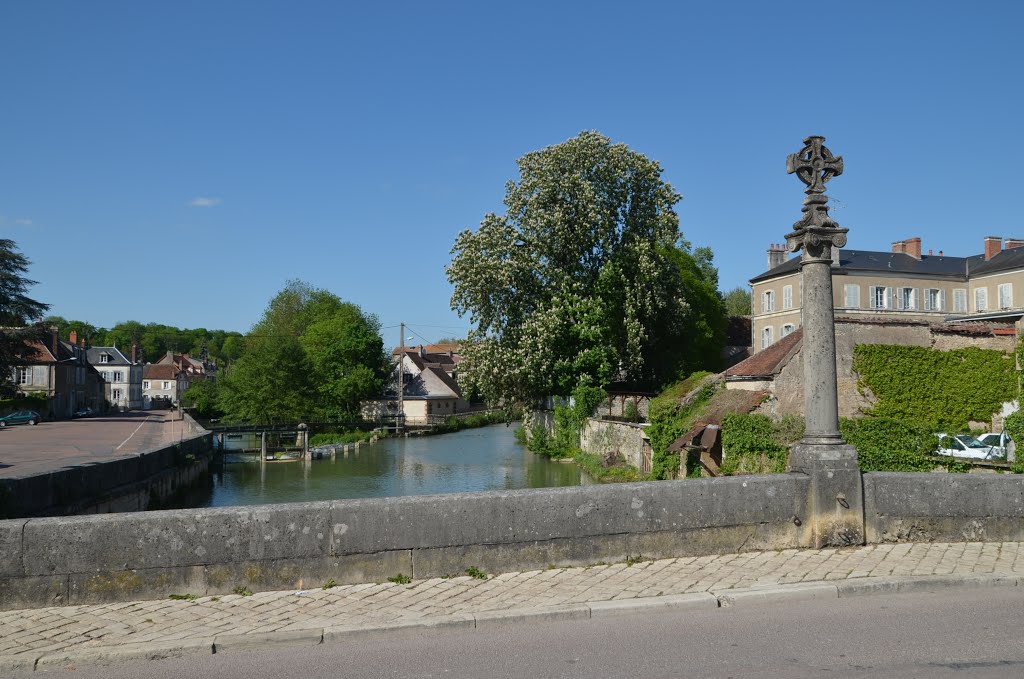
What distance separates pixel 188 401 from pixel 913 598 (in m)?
82.1

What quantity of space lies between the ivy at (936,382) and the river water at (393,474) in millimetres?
10975

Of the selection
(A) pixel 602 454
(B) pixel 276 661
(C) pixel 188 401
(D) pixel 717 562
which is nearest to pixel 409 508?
(B) pixel 276 661

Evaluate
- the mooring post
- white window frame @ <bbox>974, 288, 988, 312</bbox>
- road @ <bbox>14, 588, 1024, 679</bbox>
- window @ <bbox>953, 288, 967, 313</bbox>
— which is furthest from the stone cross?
window @ <bbox>953, 288, 967, 313</bbox>

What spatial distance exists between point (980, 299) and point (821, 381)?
50.8m

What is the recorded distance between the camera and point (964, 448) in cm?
1596

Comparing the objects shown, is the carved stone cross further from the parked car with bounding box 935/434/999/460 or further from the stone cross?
the parked car with bounding box 935/434/999/460

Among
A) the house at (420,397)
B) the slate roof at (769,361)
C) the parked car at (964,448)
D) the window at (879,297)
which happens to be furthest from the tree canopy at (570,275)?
the house at (420,397)

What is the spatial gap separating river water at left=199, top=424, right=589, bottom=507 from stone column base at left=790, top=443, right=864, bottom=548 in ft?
56.1

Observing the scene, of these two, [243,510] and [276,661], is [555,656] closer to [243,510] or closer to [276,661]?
[276,661]

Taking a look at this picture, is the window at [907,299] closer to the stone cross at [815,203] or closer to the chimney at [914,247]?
the chimney at [914,247]

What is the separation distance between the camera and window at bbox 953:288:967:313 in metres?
51.5

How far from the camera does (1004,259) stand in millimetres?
49719

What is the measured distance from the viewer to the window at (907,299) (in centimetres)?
5059

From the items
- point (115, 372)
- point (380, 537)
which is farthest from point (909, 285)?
point (115, 372)
